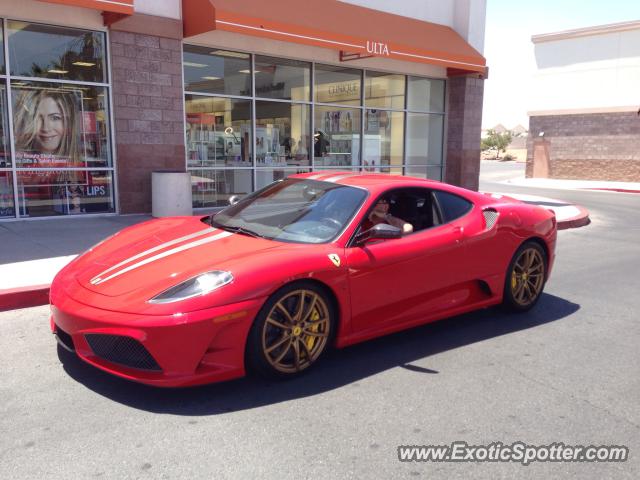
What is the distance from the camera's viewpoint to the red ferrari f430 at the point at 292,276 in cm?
337

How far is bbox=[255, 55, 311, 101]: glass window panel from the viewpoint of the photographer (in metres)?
12.9

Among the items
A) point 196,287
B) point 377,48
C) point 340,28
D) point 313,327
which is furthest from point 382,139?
point 196,287

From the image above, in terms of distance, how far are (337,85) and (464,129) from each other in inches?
178

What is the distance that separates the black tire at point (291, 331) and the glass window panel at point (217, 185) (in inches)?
336

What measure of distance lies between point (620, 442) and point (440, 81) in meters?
14.9

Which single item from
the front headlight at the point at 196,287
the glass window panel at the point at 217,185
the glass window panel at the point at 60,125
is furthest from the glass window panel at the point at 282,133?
the front headlight at the point at 196,287

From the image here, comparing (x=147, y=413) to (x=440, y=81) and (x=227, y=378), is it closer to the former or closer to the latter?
(x=227, y=378)

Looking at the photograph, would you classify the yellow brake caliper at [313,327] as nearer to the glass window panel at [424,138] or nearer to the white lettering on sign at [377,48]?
the white lettering on sign at [377,48]

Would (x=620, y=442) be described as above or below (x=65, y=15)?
below

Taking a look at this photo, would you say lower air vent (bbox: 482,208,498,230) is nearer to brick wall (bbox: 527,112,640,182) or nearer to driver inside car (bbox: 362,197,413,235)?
driver inside car (bbox: 362,197,413,235)

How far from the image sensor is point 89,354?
3.48 metres

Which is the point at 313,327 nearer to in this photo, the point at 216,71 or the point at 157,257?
the point at 157,257

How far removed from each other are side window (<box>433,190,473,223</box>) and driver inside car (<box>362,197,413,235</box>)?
0.42 meters

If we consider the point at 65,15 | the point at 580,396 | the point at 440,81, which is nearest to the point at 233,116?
the point at 65,15
